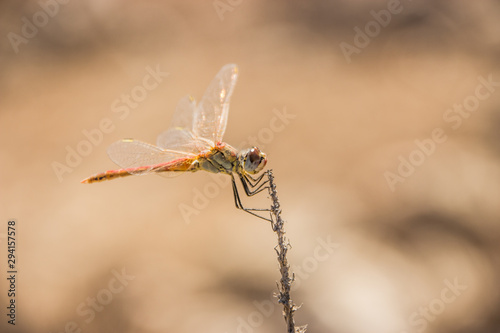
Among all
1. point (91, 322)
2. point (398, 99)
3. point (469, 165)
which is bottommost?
point (91, 322)

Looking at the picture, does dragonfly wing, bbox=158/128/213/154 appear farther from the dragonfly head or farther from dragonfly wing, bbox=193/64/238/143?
the dragonfly head

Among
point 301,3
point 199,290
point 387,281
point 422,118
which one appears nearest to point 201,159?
point 199,290

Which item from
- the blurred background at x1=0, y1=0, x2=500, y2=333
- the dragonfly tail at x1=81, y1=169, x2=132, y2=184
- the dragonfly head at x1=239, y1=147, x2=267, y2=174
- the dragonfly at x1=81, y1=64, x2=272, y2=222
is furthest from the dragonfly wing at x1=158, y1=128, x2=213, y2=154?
the blurred background at x1=0, y1=0, x2=500, y2=333

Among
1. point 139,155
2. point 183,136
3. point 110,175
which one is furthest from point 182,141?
point 110,175

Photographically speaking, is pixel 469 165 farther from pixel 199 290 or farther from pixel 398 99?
pixel 199 290

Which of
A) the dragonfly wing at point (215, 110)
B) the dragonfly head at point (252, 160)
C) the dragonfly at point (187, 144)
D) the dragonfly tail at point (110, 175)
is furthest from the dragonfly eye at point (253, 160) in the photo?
the dragonfly tail at point (110, 175)

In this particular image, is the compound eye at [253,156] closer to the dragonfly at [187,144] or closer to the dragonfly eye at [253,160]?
the dragonfly eye at [253,160]
